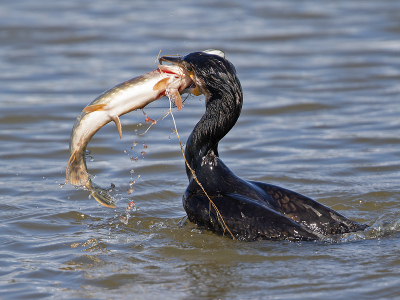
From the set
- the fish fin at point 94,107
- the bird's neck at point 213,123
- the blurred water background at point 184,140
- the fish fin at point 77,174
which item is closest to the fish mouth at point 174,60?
the bird's neck at point 213,123

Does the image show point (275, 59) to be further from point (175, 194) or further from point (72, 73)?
point (175, 194)

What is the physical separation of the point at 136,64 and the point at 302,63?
3.17 m

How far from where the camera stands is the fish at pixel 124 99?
438 cm

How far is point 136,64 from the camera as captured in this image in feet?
36.8

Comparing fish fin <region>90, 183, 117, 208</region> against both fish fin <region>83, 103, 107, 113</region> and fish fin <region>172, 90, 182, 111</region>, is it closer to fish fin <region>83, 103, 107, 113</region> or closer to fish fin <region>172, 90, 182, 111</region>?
fish fin <region>83, 103, 107, 113</region>

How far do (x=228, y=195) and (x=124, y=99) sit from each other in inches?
40.3

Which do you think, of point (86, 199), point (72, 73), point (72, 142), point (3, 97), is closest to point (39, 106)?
point (3, 97)

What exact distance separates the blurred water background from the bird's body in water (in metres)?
0.13

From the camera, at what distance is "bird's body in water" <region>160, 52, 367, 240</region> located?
416 cm

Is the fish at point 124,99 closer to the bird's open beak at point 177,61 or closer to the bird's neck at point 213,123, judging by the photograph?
the bird's open beak at point 177,61

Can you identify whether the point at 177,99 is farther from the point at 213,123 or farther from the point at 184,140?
the point at 184,140

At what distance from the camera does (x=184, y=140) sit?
7.69m

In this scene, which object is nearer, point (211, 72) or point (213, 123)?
point (211, 72)

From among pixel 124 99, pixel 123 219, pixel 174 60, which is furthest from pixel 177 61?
pixel 123 219
